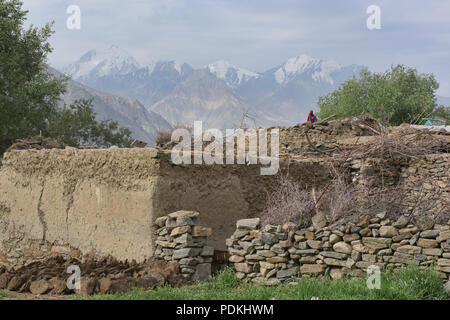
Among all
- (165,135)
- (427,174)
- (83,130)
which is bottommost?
(427,174)

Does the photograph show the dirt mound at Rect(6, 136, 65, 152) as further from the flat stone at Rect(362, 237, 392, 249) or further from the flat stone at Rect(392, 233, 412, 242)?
the flat stone at Rect(392, 233, 412, 242)

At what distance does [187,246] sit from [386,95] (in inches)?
1153

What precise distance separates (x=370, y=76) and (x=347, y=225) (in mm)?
32465

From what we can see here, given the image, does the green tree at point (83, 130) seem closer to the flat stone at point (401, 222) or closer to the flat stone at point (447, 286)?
the flat stone at point (401, 222)

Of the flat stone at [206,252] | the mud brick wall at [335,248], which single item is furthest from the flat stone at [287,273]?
the flat stone at [206,252]

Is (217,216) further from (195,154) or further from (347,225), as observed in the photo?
(347,225)

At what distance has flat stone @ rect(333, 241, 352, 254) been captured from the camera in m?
7.16

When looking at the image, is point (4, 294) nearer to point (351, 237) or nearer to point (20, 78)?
point (351, 237)

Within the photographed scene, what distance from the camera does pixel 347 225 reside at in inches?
285

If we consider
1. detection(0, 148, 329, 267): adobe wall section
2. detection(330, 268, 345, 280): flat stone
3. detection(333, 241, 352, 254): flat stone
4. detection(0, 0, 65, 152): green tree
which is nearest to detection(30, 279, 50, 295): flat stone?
detection(0, 148, 329, 267): adobe wall section

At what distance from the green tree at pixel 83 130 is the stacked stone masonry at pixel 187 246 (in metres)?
21.8

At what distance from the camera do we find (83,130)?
1217 inches

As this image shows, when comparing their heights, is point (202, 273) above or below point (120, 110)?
below

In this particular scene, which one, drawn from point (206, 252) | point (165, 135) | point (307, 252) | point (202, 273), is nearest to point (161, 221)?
point (206, 252)
